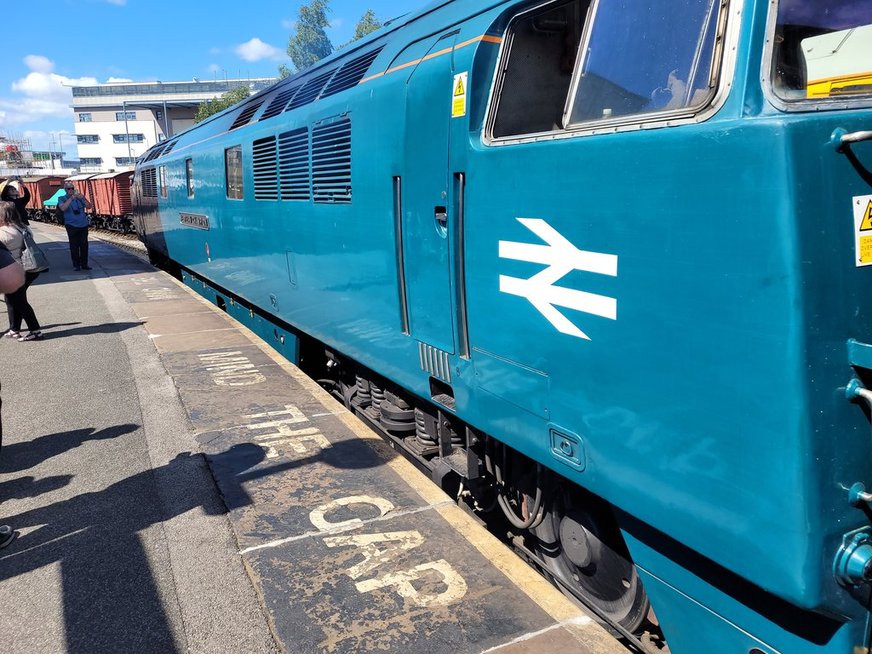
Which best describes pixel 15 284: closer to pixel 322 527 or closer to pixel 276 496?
pixel 276 496

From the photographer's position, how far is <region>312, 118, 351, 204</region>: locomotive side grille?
173 inches

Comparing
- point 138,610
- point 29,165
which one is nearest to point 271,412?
point 138,610

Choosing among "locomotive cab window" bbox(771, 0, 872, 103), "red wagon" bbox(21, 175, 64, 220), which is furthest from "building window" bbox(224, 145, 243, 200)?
"red wagon" bbox(21, 175, 64, 220)

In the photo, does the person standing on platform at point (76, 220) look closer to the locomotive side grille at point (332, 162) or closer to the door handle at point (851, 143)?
the locomotive side grille at point (332, 162)

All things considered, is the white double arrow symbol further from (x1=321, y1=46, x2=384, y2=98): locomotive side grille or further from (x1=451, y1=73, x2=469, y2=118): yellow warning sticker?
(x1=321, y1=46, x2=384, y2=98): locomotive side grille

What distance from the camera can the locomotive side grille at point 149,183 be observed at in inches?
549

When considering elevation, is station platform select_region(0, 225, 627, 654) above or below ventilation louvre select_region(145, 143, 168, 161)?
below

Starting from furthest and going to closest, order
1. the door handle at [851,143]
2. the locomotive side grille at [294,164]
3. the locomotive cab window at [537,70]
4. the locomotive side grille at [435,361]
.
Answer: the locomotive side grille at [294,164]
the locomotive side grille at [435,361]
the locomotive cab window at [537,70]
the door handle at [851,143]

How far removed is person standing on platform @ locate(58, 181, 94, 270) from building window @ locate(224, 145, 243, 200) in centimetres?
784

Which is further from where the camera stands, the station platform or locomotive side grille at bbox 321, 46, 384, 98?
locomotive side grille at bbox 321, 46, 384, 98

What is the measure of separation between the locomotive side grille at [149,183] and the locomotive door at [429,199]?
11821 mm

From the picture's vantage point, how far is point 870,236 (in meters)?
1.73

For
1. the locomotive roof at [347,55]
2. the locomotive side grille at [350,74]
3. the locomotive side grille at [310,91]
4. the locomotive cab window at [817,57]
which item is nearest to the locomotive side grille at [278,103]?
the locomotive roof at [347,55]

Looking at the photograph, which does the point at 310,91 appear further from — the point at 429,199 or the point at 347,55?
the point at 429,199
